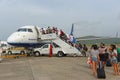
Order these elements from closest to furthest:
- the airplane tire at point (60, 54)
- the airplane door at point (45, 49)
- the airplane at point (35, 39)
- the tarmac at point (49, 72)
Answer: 1. the tarmac at point (49, 72)
2. the airplane tire at point (60, 54)
3. the airplane at point (35, 39)
4. the airplane door at point (45, 49)

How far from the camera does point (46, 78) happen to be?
47.3 feet

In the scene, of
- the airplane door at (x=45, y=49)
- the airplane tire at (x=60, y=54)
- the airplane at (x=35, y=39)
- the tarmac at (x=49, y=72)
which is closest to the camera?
the tarmac at (x=49, y=72)

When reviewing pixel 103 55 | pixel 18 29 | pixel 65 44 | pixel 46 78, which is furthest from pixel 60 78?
pixel 18 29

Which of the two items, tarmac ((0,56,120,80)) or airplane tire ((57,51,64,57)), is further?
airplane tire ((57,51,64,57))

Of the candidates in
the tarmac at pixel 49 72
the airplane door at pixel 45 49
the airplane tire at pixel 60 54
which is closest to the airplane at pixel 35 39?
the airplane tire at pixel 60 54

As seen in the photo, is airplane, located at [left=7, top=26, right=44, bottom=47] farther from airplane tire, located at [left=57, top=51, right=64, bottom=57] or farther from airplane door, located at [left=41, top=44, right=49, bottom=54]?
airplane tire, located at [left=57, top=51, right=64, bottom=57]

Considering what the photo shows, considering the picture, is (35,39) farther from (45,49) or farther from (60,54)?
(60,54)

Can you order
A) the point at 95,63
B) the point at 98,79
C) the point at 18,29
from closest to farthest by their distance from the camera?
the point at 98,79 < the point at 95,63 < the point at 18,29

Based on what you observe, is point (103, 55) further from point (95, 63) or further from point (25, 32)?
point (25, 32)

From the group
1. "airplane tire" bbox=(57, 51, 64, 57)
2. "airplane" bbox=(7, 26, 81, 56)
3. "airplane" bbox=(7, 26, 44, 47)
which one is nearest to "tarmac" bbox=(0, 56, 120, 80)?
"airplane tire" bbox=(57, 51, 64, 57)

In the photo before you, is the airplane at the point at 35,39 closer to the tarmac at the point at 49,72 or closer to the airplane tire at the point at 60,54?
the airplane tire at the point at 60,54

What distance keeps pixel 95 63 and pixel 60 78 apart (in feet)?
8.50

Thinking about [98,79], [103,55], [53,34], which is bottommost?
[98,79]

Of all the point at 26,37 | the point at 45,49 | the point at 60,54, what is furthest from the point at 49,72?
the point at 26,37
